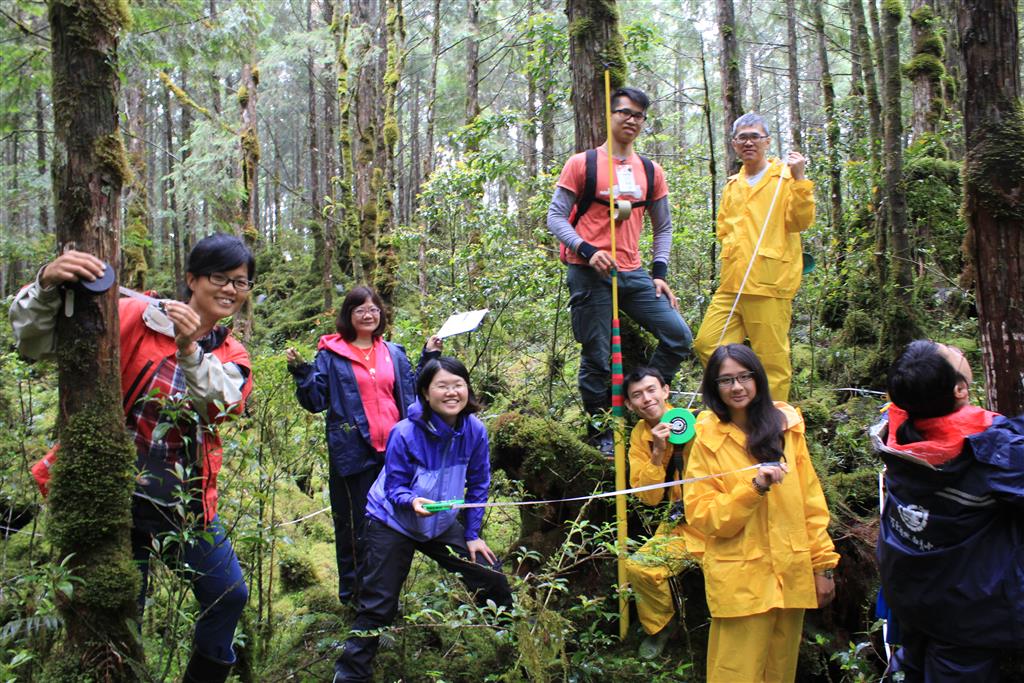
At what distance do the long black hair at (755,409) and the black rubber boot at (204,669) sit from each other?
2556 mm

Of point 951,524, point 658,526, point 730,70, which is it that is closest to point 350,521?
point 658,526

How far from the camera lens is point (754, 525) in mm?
Answer: 3105

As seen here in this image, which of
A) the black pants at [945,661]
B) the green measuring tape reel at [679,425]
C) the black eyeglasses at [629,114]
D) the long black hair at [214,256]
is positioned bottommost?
the black pants at [945,661]

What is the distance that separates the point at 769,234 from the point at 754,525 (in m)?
2.55

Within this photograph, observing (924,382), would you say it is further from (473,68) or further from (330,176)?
(330,176)

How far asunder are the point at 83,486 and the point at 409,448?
5.08 ft

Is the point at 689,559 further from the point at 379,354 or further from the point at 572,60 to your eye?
the point at 572,60

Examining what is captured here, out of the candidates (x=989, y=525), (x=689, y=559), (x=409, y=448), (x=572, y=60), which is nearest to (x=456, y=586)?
(x=409, y=448)

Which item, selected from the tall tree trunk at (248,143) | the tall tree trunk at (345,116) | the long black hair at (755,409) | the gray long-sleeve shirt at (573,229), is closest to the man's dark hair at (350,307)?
the gray long-sleeve shirt at (573,229)

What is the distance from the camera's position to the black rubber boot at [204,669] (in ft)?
10.1

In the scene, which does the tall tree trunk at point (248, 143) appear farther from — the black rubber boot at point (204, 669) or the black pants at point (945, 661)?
the black pants at point (945, 661)

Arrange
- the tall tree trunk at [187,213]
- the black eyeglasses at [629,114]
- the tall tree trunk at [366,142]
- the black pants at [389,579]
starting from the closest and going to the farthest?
1. the black pants at [389,579]
2. the black eyeglasses at [629,114]
3. the tall tree trunk at [366,142]
4. the tall tree trunk at [187,213]

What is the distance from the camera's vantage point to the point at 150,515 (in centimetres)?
294

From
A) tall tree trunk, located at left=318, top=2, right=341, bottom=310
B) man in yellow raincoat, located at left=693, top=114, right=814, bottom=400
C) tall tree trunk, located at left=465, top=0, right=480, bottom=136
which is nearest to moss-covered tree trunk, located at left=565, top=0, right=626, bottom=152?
man in yellow raincoat, located at left=693, top=114, right=814, bottom=400
